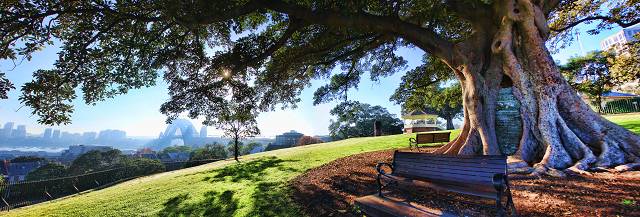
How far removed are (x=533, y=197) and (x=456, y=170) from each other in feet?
4.93

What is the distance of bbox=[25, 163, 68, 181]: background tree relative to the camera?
4906cm

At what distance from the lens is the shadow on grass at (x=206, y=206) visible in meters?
6.31

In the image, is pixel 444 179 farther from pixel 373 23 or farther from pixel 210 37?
pixel 210 37

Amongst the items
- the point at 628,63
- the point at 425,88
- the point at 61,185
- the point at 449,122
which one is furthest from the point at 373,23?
the point at 449,122

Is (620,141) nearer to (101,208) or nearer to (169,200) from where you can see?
(169,200)

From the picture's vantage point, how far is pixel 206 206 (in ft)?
22.3

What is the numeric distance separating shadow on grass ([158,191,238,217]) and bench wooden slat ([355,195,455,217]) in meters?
→ 2.89

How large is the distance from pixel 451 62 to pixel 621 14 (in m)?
11.2

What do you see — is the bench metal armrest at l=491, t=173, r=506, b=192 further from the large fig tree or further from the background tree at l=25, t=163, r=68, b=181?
the background tree at l=25, t=163, r=68, b=181

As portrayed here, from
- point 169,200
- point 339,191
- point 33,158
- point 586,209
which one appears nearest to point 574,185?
point 586,209

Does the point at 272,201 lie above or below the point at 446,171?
below

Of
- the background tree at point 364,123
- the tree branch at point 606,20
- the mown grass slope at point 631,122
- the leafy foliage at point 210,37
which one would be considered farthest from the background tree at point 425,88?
the background tree at point 364,123

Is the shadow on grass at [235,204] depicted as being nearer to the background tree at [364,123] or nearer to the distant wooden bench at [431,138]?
the distant wooden bench at [431,138]

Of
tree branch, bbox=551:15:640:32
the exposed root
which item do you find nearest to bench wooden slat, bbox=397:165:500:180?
the exposed root
